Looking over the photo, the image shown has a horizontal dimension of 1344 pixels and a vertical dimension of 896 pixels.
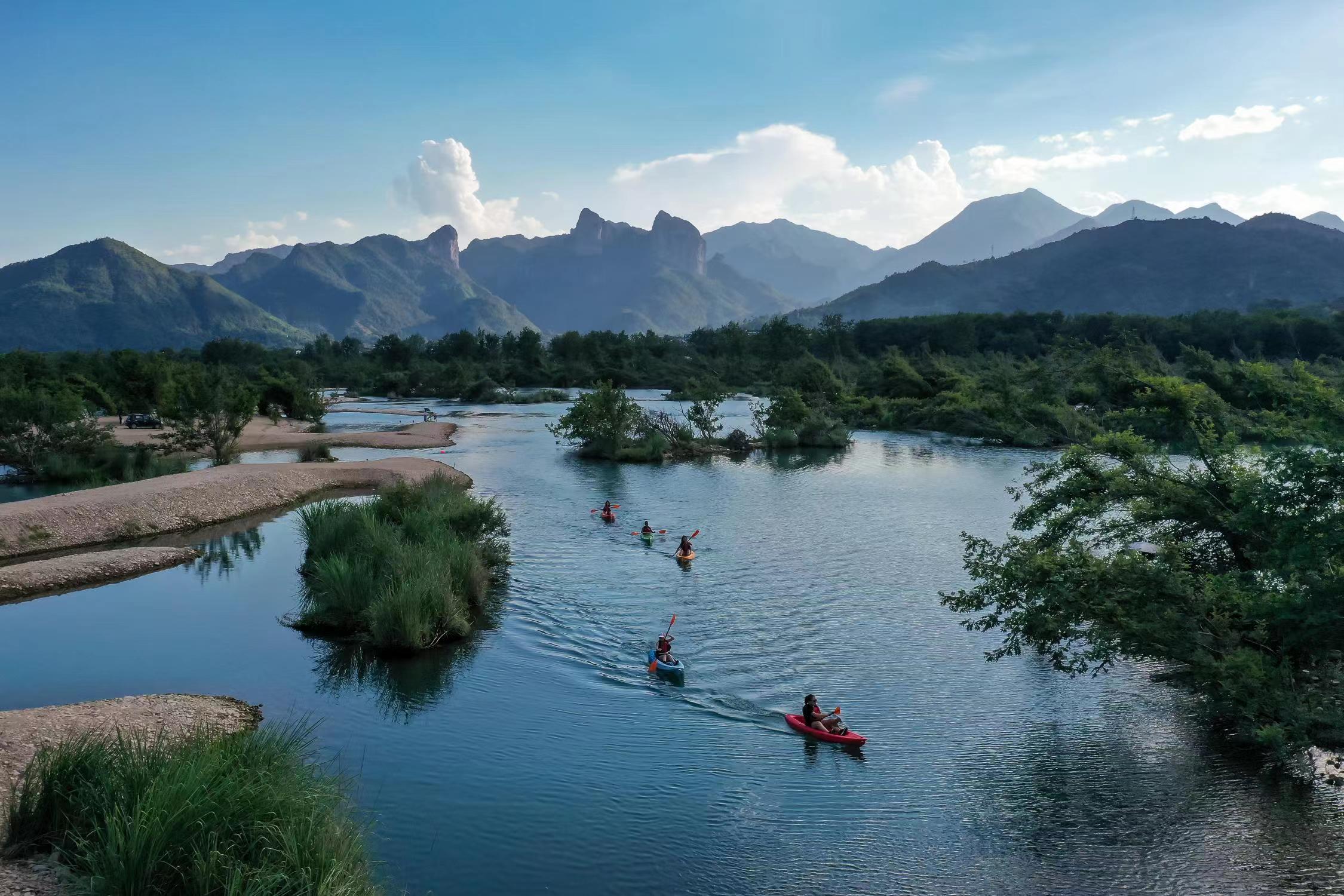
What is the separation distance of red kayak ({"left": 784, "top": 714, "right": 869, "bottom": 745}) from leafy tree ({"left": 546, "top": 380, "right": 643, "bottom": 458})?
37478 mm

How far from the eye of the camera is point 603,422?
5247cm

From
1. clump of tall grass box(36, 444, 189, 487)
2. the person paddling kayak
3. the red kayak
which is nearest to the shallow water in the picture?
the red kayak

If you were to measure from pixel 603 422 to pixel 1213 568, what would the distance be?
131ft

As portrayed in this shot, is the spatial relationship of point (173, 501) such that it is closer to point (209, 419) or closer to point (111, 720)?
point (209, 419)

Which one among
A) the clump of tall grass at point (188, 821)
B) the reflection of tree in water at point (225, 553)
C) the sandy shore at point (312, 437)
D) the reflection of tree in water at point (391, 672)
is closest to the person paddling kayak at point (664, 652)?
the reflection of tree in water at point (391, 672)

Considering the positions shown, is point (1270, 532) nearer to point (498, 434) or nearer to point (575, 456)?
point (575, 456)

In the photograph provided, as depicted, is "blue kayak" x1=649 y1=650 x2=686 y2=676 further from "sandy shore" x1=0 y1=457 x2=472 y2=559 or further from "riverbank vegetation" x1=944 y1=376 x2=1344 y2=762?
"sandy shore" x1=0 y1=457 x2=472 y2=559

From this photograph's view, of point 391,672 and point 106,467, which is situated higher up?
point 106,467

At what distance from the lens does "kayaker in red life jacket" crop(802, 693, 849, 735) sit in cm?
1462

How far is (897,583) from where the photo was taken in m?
24.2

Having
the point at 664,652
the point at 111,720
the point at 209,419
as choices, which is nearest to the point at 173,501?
the point at 209,419

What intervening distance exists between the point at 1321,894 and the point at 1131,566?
488 cm

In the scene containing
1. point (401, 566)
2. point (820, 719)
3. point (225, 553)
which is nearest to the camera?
point (820, 719)

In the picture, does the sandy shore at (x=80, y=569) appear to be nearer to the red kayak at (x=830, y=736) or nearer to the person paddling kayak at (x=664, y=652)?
the person paddling kayak at (x=664, y=652)
